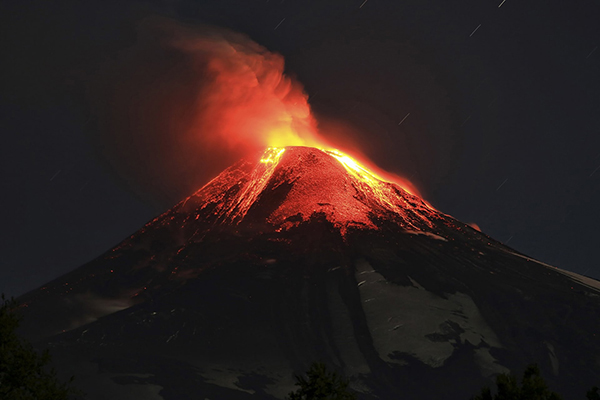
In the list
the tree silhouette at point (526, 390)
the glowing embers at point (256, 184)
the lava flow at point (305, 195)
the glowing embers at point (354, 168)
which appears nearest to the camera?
the tree silhouette at point (526, 390)

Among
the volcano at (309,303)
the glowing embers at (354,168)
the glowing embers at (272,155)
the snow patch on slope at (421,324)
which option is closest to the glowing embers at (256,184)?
the glowing embers at (272,155)

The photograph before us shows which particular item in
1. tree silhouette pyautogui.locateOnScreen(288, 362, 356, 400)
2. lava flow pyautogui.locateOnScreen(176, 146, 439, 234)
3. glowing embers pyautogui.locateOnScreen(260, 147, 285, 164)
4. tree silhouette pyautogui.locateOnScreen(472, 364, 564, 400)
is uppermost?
glowing embers pyautogui.locateOnScreen(260, 147, 285, 164)

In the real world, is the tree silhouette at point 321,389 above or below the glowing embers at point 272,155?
below

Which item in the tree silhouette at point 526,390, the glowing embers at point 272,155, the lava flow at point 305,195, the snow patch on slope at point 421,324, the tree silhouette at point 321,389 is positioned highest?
the glowing embers at point 272,155

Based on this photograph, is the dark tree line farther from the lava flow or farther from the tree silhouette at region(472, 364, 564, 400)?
the lava flow

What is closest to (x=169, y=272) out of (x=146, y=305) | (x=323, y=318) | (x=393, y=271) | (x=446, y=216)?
(x=146, y=305)

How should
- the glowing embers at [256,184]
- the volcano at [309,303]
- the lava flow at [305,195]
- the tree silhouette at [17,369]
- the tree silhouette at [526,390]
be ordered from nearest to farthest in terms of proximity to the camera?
1. the tree silhouette at [17,369]
2. the tree silhouette at [526,390]
3. the volcano at [309,303]
4. the lava flow at [305,195]
5. the glowing embers at [256,184]

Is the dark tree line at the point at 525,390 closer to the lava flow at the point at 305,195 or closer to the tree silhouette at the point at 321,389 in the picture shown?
the tree silhouette at the point at 321,389

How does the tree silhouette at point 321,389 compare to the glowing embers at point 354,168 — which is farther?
the glowing embers at point 354,168

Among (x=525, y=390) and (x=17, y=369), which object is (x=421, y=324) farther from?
(x=17, y=369)

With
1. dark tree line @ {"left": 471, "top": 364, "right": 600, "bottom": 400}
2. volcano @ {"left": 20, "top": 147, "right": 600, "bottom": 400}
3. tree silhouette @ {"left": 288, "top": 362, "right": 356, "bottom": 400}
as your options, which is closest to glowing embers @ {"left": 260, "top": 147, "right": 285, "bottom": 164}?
volcano @ {"left": 20, "top": 147, "right": 600, "bottom": 400}
